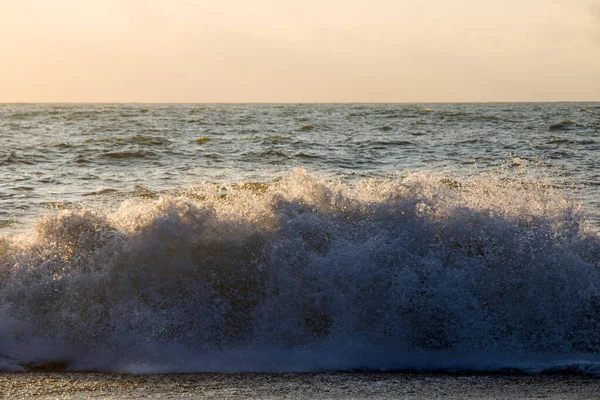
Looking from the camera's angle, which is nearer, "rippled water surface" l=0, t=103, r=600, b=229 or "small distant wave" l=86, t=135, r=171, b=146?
"rippled water surface" l=0, t=103, r=600, b=229

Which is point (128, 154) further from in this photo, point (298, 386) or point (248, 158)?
point (298, 386)

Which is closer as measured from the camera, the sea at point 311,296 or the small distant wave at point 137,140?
the sea at point 311,296

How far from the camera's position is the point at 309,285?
4.67 meters

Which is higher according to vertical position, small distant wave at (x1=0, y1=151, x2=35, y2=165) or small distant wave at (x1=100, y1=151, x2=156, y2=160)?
small distant wave at (x1=100, y1=151, x2=156, y2=160)

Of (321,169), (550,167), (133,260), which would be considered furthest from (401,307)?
(550,167)

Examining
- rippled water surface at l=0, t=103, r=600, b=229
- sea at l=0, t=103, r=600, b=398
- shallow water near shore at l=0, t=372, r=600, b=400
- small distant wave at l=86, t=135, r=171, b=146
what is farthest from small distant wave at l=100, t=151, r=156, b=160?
shallow water near shore at l=0, t=372, r=600, b=400

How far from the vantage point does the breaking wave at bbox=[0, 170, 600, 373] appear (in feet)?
14.1

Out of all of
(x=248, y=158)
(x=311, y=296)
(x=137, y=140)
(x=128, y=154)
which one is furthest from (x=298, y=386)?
(x=137, y=140)

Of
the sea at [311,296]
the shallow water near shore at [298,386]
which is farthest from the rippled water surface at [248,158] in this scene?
the shallow water near shore at [298,386]

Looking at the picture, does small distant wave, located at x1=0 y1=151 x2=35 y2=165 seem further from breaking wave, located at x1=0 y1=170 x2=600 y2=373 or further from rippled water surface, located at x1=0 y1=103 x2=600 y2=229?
breaking wave, located at x1=0 y1=170 x2=600 y2=373

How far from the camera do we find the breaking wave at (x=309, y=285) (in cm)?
431

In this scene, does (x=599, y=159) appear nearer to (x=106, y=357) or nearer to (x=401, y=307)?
(x=401, y=307)

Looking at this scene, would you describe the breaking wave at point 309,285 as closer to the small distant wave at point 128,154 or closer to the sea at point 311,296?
the sea at point 311,296

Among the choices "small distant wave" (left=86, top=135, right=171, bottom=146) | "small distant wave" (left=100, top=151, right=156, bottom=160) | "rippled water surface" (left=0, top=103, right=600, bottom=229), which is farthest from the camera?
"small distant wave" (left=86, top=135, right=171, bottom=146)
